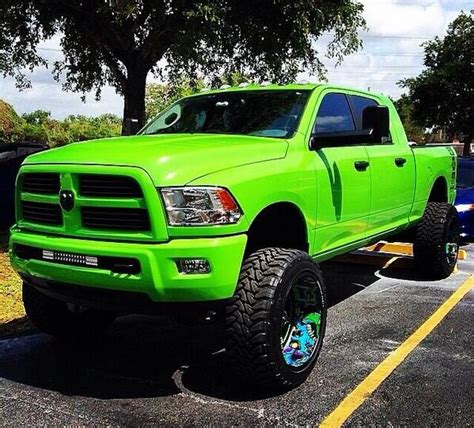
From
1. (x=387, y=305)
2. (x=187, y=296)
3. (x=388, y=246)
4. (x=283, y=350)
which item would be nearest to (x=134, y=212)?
(x=187, y=296)

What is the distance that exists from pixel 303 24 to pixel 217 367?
7.79m

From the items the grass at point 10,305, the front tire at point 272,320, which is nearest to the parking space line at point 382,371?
the front tire at point 272,320

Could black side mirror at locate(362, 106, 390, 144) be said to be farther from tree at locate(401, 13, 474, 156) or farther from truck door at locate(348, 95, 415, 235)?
tree at locate(401, 13, 474, 156)

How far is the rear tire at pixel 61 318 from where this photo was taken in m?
4.67

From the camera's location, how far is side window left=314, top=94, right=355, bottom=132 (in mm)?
4852

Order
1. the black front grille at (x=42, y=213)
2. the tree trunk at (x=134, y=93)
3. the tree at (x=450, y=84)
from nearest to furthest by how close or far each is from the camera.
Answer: the black front grille at (x=42, y=213) → the tree trunk at (x=134, y=93) → the tree at (x=450, y=84)

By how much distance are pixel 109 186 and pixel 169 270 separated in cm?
63

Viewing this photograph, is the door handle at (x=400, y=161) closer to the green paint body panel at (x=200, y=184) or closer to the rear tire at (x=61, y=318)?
the green paint body panel at (x=200, y=184)

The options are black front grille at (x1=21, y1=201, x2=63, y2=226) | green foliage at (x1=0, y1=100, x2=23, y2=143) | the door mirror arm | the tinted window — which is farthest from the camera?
green foliage at (x1=0, y1=100, x2=23, y2=143)

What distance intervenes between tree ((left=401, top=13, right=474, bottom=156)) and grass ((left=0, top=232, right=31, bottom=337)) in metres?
27.5

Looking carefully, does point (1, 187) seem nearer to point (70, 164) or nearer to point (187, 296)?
point (70, 164)

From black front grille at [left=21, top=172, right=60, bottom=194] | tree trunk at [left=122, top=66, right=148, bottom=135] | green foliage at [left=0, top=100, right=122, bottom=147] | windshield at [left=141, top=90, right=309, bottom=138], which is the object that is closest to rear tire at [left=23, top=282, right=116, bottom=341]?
black front grille at [left=21, top=172, right=60, bottom=194]

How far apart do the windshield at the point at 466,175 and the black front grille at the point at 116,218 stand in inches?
316

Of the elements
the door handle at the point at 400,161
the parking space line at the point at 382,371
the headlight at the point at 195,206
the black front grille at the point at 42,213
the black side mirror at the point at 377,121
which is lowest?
the parking space line at the point at 382,371
